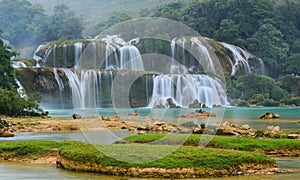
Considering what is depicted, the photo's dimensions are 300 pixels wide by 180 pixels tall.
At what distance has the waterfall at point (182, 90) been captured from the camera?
60906 mm

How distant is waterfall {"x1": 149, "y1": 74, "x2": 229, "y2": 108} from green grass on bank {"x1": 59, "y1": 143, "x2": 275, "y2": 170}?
145 feet

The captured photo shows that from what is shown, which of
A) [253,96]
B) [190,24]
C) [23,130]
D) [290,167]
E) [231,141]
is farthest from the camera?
[190,24]

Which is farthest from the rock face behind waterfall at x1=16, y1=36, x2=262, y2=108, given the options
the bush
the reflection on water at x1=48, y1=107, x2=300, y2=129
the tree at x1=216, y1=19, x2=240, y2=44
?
the bush

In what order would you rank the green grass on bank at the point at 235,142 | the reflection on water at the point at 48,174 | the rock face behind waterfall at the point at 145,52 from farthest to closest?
the rock face behind waterfall at the point at 145,52 < the green grass on bank at the point at 235,142 < the reflection on water at the point at 48,174

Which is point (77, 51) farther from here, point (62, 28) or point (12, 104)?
point (12, 104)

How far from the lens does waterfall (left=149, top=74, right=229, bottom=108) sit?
6091cm

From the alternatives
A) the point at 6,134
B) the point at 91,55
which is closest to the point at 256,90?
the point at 91,55

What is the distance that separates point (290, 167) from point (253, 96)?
182 ft

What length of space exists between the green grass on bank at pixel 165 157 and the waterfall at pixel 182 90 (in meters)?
44.1

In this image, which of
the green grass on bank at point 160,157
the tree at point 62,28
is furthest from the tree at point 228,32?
the green grass on bank at point 160,157

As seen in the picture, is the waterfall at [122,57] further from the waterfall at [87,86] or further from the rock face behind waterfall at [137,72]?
the waterfall at [87,86]

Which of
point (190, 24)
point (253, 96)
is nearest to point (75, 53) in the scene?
point (253, 96)

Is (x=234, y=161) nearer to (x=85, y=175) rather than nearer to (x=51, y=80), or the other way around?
(x=85, y=175)

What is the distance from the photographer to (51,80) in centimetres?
5672
